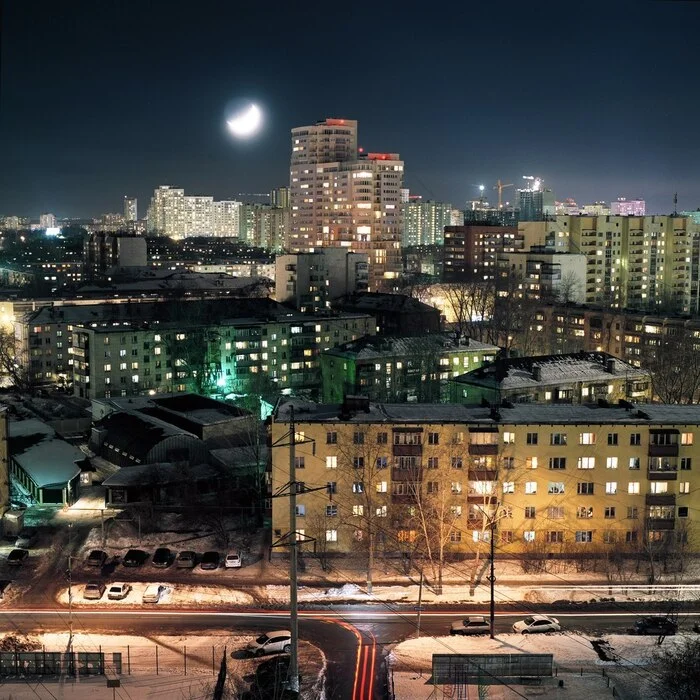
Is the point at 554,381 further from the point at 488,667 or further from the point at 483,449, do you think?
the point at 488,667

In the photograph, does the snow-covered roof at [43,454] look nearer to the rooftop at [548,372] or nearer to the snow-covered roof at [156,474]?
the snow-covered roof at [156,474]

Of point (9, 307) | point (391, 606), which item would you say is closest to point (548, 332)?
point (9, 307)

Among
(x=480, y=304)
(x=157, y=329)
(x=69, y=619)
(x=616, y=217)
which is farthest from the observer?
(x=616, y=217)

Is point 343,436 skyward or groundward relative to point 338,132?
groundward

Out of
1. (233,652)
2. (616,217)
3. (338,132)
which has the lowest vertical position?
(233,652)

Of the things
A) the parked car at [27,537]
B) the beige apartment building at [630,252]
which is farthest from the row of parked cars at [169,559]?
the beige apartment building at [630,252]

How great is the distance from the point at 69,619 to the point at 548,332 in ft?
37.7

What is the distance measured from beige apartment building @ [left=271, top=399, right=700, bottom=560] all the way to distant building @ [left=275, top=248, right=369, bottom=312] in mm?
12266

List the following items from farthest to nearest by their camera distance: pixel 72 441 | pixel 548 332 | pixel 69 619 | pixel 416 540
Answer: pixel 548 332 < pixel 72 441 < pixel 416 540 < pixel 69 619

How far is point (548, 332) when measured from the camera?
51.5ft

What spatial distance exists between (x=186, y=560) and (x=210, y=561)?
159mm

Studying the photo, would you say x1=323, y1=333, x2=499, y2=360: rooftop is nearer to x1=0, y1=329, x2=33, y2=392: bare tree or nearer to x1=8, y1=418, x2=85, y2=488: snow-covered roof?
x1=8, y1=418, x2=85, y2=488: snow-covered roof

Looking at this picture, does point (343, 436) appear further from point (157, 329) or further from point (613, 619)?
point (157, 329)

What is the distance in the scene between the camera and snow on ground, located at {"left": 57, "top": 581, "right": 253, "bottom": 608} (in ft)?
18.9
